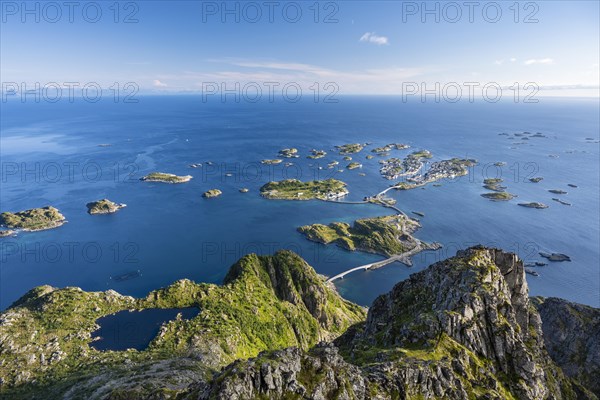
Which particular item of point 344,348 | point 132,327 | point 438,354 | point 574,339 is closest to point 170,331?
point 132,327

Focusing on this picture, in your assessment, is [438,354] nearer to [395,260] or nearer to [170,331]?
[170,331]

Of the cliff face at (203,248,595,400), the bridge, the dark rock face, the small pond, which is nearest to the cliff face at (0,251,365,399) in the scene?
the small pond

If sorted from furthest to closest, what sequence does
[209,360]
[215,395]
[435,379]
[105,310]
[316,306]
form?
[316,306]
[105,310]
[209,360]
[435,379]
[215,395]

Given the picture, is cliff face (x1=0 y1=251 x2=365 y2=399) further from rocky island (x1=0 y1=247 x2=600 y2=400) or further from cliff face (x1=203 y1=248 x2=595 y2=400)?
cliff face (x1=203 y1=248 x2=595 y2=400)

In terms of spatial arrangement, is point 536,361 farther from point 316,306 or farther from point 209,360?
point 316,306

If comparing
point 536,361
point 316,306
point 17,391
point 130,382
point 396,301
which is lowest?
point 316,306

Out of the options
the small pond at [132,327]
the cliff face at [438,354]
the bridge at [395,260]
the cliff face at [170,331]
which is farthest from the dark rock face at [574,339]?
the bridge at [395,260]

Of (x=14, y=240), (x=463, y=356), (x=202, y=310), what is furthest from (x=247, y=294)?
(x=14, y=240)
